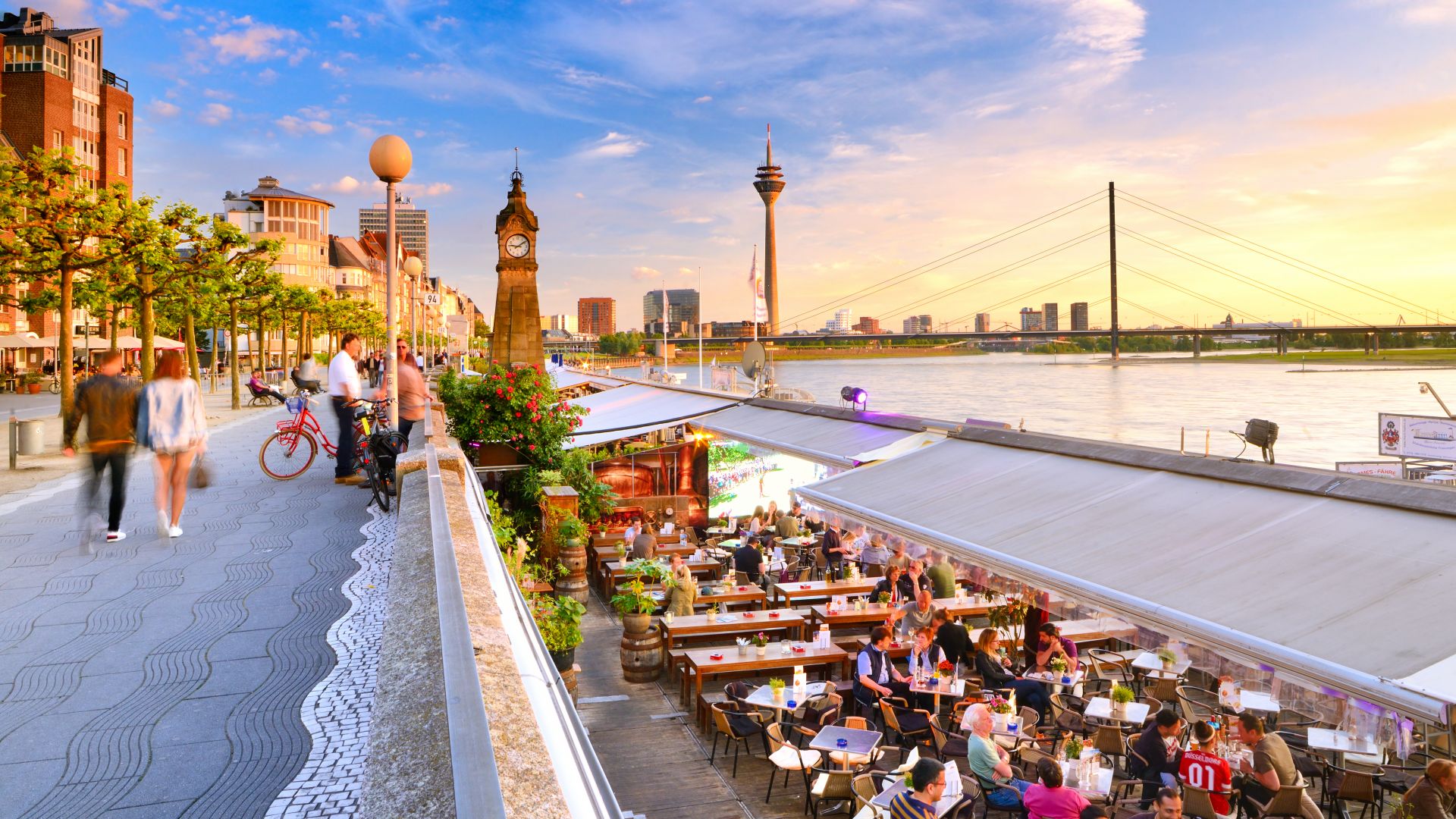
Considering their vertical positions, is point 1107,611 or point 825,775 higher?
point 1107,611

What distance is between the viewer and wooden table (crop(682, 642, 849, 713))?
1174 cm

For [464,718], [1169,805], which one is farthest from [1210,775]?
[464,718]

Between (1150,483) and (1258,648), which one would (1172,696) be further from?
(1258,648)

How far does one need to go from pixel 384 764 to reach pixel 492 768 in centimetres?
56

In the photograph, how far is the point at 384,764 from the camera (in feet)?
7.18

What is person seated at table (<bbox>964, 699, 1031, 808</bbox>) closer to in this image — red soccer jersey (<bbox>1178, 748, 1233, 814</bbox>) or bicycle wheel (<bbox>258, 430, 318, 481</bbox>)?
red soccer jersey (<bbox>1178, 748, 1233, 814</bbox>)

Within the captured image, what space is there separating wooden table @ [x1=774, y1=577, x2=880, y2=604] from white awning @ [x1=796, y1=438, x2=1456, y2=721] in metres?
4.92

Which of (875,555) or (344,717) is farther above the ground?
(344,717)

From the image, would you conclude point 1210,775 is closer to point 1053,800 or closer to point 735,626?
point 1053,800

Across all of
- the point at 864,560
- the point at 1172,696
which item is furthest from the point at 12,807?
the point at 864,560

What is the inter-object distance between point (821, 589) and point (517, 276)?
1587 cm

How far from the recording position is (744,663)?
11852 millimetres

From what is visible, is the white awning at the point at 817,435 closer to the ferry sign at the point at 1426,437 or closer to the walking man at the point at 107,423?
the walking man at the point at 107,423

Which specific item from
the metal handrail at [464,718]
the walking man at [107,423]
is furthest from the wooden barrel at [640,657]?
the metal handrail at [464,718]
